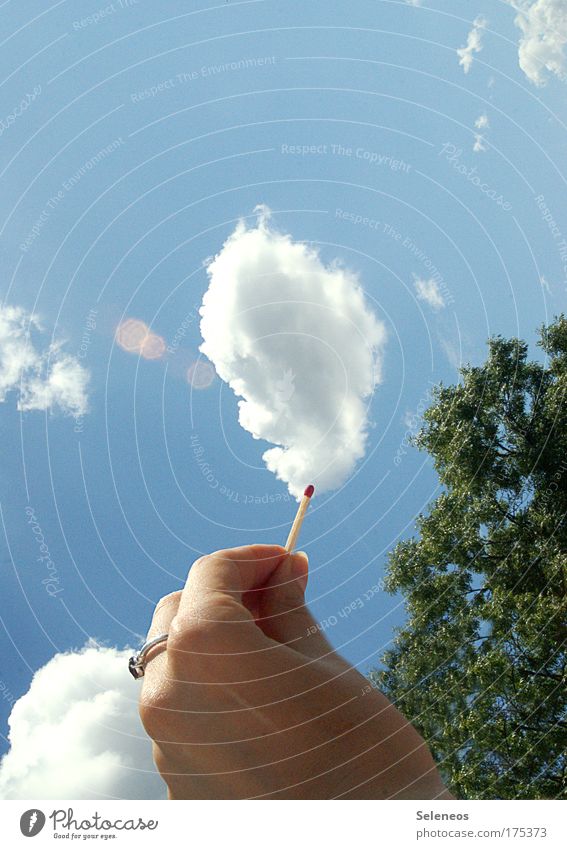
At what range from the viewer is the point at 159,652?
164 cm

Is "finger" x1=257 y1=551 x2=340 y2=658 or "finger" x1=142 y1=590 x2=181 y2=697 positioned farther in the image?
"finger" x1=257 y1=551 x2=340 y2=658

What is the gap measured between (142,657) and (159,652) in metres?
0.06

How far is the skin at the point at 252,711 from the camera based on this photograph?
153 cm

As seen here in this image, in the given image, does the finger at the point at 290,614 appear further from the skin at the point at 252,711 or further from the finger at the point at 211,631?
the finger at the point at 211,631

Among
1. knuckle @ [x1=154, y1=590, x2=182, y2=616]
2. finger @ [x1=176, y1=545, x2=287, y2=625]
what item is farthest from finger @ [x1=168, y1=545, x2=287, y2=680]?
knuckle @ [x1=154, y1=590, x2=182, y2=616]

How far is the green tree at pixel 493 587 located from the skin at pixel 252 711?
5394 mm

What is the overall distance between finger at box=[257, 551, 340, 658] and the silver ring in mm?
297

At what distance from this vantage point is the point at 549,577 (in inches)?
278

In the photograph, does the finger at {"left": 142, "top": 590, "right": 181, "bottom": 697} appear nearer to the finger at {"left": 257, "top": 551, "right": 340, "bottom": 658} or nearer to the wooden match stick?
the finger at {"left": 257, "top": 551, "right": 340, "bottom": 658}

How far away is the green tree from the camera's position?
6.61 meters

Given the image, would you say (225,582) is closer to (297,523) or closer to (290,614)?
(290,614)

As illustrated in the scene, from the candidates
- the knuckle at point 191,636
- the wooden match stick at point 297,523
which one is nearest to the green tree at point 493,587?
the wooden match stick at point 297,523

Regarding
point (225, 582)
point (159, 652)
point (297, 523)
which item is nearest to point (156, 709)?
point (159, 652)
